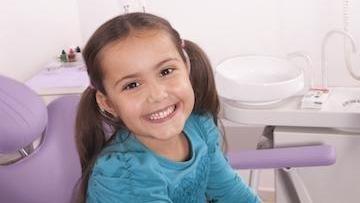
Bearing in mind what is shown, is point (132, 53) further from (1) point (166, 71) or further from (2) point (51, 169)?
(2) point (51, 169)

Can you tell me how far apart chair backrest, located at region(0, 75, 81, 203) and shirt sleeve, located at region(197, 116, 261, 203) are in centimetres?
33

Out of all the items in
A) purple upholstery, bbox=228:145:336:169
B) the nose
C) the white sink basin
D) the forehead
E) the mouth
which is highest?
the forehead

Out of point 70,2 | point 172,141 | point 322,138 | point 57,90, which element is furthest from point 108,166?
point 70,2

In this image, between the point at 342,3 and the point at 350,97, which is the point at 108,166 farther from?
the point at 342,3

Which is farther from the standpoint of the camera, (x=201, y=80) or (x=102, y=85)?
(x=201, y=80)

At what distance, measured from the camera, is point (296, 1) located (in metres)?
1.75

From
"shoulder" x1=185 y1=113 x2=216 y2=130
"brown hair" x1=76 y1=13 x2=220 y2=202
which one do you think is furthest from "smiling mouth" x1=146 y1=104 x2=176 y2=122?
"shoulder" x1=185 y1=113 x2=216 y2=130

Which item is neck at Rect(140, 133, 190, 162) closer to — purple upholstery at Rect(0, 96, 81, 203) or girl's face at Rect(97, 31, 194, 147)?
girl's face at Rect(97, 31, 194, 147)

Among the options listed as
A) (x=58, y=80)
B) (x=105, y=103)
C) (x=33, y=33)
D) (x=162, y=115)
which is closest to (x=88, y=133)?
(x=105, y=103)

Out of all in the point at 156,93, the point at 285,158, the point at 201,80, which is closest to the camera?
the point at 156,93

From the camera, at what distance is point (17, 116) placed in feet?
3.31

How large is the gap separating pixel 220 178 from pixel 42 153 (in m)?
0.43

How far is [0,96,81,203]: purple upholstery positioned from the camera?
1069 mm

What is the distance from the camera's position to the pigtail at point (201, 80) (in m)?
1.05
